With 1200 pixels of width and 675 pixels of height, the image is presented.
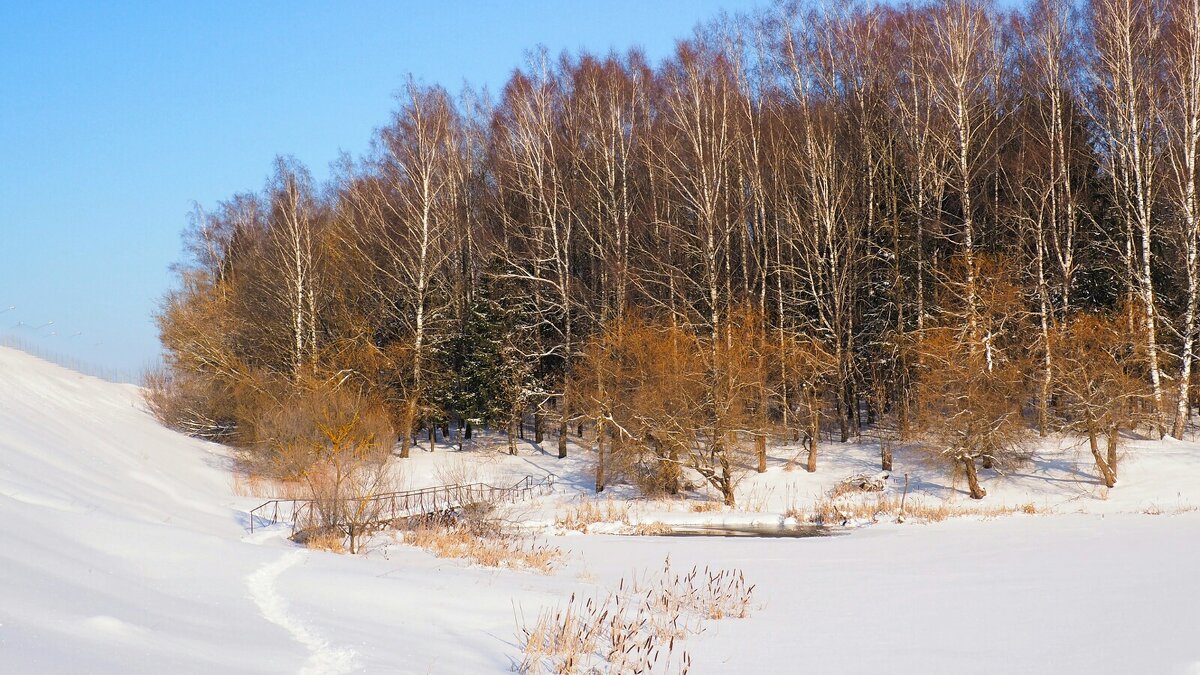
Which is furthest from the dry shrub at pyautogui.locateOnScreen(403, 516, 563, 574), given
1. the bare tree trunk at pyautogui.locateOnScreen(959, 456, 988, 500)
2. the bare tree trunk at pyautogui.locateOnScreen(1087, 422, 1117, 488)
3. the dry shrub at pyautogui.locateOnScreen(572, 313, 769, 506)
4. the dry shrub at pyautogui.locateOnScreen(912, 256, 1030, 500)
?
the bare tree trunk at pyautogui.locateOnScreen(1087, 422, 1117, 488)

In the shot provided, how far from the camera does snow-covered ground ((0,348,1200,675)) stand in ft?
22.1

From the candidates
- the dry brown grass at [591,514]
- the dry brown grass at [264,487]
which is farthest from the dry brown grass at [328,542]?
the dry brown grass at [264,487]

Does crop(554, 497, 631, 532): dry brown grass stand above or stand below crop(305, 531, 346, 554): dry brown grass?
below

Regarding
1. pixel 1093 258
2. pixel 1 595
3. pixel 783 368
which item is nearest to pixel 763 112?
pixel 783 368

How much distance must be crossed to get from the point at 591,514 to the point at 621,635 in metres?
18.1

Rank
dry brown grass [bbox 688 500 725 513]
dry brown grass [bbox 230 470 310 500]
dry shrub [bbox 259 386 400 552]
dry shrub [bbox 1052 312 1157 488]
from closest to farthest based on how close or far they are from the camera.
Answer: dry shrub [bbox 259 386 400 552], dry shrub [bbox 1052 312 1157 488], dry brown grass [bbox 688 500 725 513], dry brown grass [bbox 230 470 310 500]

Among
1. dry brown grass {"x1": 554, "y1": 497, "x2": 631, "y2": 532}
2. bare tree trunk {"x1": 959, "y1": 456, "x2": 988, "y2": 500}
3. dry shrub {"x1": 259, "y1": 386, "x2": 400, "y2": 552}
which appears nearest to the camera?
dry shrub {"x1": 259, "y1": 386, "x2": 400, "y2": 552}

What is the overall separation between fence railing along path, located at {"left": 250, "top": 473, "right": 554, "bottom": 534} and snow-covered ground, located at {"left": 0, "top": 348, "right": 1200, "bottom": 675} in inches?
38.7

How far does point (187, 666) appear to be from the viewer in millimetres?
5664

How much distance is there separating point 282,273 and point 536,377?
11.3m

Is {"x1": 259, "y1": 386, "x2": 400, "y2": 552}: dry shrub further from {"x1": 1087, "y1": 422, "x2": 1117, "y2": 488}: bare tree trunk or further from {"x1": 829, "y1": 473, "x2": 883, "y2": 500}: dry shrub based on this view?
{"x1": 1087, "y1": 422, "x2": 1117, "y2": 488}: bare tree trunk

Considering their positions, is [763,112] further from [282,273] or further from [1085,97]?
[282,273]

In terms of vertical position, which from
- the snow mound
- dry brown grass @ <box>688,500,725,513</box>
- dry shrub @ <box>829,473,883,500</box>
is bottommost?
dry brown grass @ <box>688,500,725,513</box>

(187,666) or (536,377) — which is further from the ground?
(536,377)
